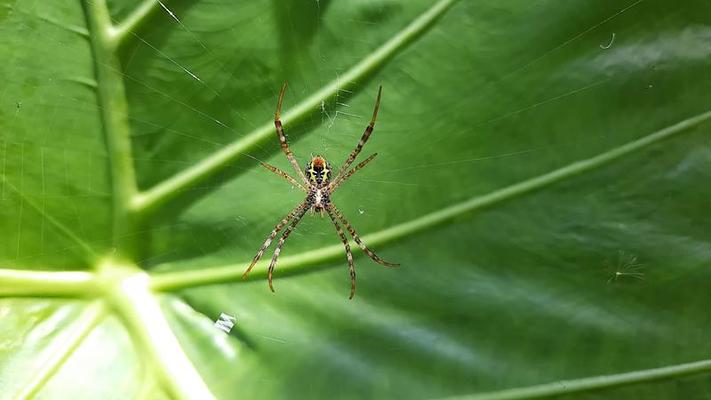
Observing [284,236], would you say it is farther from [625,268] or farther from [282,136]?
[625,268]

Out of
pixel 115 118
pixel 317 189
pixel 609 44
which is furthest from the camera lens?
pixel 317 189

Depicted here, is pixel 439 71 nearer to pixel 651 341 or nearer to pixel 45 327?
pixel 651 341

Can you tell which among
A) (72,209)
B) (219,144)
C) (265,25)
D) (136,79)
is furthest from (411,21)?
(72,209)

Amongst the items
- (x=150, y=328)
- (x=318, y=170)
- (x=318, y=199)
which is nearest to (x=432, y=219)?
(x=318, y=170)

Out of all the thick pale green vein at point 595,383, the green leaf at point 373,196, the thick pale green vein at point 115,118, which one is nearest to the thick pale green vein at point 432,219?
the green leaf at point 373,196

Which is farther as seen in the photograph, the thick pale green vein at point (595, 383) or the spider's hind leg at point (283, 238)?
the spider's hind leg at point (283, 238)

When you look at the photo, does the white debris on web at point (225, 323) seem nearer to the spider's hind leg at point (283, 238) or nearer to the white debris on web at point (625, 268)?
the spider's hind leg at point (283, 238)
